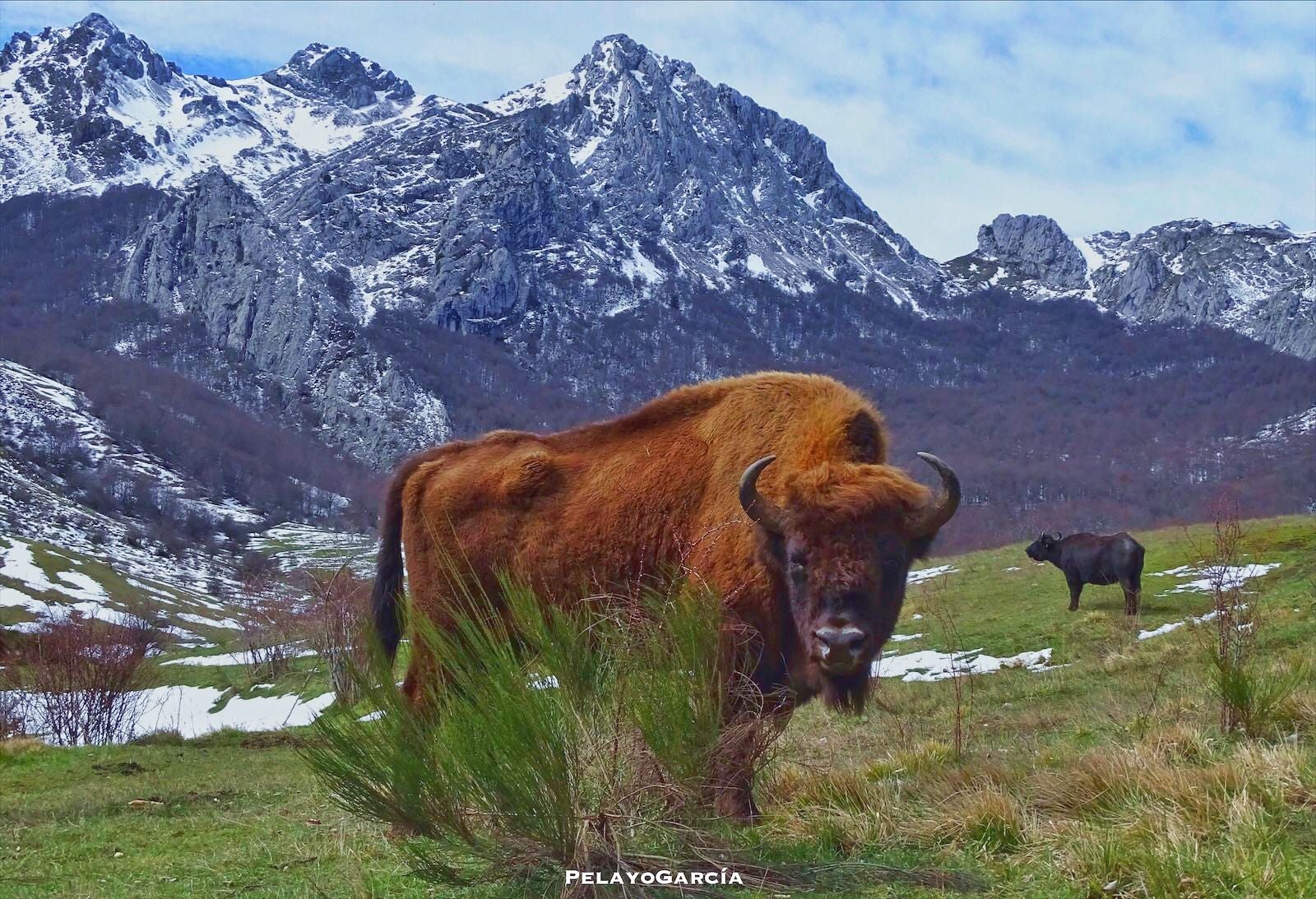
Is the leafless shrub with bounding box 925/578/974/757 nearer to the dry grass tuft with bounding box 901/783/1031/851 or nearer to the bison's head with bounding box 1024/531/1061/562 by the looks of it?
the dry grass tuft with bounding box 901/783/1031/851

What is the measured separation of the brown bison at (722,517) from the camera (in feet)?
20.2

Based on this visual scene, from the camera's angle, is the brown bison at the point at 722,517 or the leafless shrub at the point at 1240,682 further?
the leafless shrub at the point at 1240,682

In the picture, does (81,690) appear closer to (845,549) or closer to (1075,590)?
(1075,590)

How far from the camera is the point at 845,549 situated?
6.07 m

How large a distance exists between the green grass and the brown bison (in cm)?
80

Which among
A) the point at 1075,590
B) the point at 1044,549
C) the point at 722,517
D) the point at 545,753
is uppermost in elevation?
the point at 722,517

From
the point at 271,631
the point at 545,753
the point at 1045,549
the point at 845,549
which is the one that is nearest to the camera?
the point at 545,753

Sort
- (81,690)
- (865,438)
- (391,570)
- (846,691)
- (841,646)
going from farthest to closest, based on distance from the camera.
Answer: (81,690), (391,570), (865,438), (846,691), (841,646)

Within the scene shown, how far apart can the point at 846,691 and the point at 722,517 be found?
1630 mm

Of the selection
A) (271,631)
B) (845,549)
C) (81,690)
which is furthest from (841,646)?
(271,631)

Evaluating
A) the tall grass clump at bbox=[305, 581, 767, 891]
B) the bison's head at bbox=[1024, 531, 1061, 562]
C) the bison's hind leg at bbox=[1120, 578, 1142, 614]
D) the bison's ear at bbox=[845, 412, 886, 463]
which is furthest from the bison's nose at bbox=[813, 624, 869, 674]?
the bison's head at bbox=[1024, 531, 1061, 562]

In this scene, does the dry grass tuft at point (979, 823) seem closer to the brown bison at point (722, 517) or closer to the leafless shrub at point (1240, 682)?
the brown bison at point (722, 517)

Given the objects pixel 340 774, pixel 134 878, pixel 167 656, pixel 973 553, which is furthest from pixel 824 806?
pixel 167 656

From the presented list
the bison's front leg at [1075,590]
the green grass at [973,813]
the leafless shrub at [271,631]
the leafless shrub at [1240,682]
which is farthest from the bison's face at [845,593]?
the leafless shrub at [271,631]
